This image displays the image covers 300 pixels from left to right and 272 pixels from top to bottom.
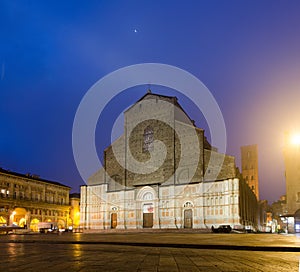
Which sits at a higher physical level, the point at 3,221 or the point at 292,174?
the point at 292,174

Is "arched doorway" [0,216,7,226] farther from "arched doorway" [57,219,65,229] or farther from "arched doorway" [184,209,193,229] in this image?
"arched doorway" [184,209,193,229]

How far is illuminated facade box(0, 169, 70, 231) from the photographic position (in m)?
56.3

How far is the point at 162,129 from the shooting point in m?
48.6

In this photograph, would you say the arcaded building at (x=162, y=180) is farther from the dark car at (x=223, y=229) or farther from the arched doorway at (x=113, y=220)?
the dark car at (x=223, y=229)

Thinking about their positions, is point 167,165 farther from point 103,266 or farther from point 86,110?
A: point 103,266

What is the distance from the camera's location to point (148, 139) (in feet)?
164

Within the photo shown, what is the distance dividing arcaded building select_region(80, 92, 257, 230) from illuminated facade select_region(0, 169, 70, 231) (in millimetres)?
11830

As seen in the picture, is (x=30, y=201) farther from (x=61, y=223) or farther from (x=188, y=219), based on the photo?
(x=188, y=219)

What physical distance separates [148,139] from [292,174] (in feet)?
60.3

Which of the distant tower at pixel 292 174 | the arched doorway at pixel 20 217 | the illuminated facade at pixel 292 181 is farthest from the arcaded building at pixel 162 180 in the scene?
the arched doorway at pixel 20 217

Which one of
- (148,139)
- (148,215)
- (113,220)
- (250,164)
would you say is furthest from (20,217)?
(250,164)

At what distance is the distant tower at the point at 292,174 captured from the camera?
129 ft

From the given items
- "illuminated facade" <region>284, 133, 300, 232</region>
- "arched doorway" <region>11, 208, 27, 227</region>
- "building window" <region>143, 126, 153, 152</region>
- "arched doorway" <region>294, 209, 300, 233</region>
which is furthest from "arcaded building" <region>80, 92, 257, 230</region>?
"arched doorway" <region>11, 208, 27, 227</region>

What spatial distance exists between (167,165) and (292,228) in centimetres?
1597
